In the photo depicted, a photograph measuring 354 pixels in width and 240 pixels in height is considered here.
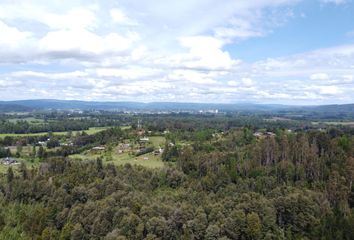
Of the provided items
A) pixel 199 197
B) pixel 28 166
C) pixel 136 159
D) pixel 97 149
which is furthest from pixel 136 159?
pixel 199 197

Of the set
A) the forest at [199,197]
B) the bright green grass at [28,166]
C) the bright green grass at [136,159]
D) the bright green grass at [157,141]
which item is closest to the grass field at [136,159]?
the bright green grass at [136,159]

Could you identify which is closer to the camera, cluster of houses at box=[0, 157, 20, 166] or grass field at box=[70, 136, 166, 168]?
grass field at box=[70, 136, 166, 168]

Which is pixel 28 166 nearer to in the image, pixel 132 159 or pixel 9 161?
pixel 9 161

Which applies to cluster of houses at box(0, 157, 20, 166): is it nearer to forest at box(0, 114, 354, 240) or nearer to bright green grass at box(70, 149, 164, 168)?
forest at box(0, 114, 354, 240)

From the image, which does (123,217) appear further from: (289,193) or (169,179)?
(289,193)

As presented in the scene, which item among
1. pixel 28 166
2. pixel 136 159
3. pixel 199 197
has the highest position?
pixel 199 197

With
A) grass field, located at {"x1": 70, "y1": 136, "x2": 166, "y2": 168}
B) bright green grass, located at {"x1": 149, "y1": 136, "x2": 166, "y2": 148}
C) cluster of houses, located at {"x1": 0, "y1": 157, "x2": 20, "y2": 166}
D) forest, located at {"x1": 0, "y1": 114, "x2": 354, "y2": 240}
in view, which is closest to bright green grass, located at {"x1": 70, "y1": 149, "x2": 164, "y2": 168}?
grass field, located at {"x1": 70, "y1": 136, "x2": 166, "y2": 168}

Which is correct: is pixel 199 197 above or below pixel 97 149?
above

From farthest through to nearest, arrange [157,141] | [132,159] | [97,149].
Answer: [157,141] → [97,149] → [132,159]

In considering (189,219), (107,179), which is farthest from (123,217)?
(107,179)
